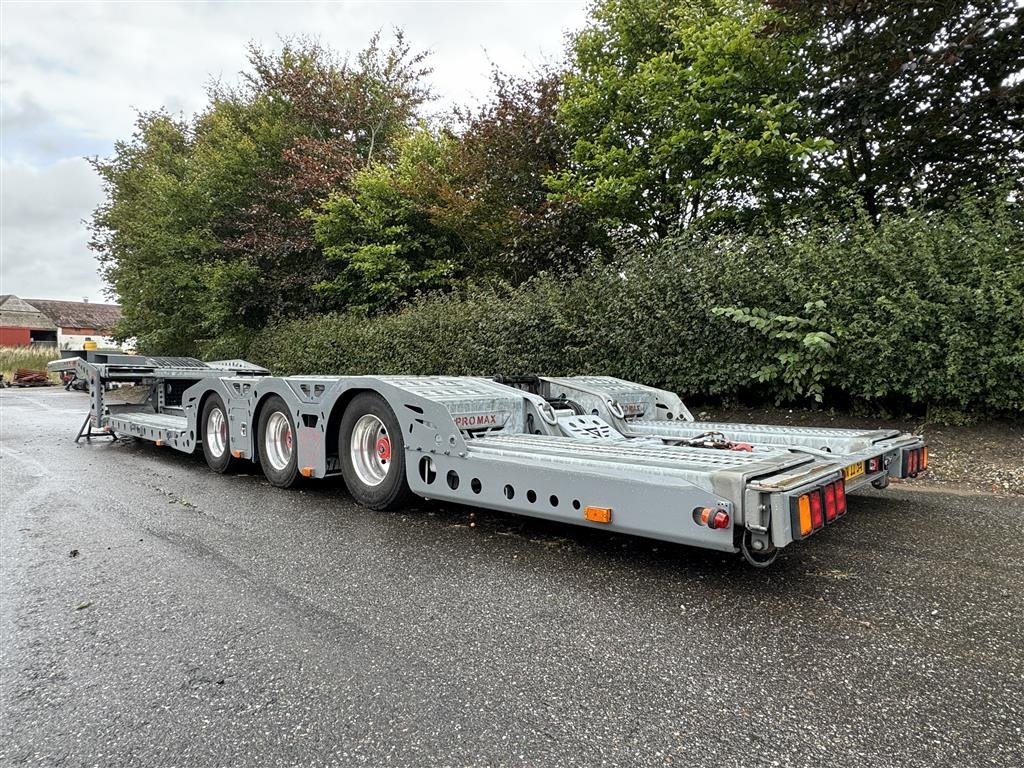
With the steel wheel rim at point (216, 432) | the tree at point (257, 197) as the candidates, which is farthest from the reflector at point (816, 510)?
the tree at point (257, 197)

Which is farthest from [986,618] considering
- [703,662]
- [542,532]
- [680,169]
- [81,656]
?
[680,169]

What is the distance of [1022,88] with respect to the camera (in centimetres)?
769

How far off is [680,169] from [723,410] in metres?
5.39

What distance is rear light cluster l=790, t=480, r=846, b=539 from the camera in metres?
2.70

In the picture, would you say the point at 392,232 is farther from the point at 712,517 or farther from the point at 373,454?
the point at 712,517

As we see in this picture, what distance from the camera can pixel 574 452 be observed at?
12.0 feet

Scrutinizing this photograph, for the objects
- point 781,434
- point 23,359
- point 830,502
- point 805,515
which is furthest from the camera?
point 23,359

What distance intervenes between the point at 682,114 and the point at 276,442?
895 cm

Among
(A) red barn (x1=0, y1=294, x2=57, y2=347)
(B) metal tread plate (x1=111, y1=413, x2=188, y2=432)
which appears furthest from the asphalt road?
(A) red barn (x1=0, y1=294, x2=57, y2=347)

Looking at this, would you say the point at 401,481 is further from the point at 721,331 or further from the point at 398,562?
the point at 721,331

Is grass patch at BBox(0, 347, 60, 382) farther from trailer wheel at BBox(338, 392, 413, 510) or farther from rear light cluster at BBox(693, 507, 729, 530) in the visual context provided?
rear light cluster at BBox(693, 507, 729, 530)

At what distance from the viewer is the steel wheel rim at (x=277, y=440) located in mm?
5859

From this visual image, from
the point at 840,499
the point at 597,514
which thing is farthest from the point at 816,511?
the point at 597,514

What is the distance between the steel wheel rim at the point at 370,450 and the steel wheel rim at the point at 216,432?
2341 mm
